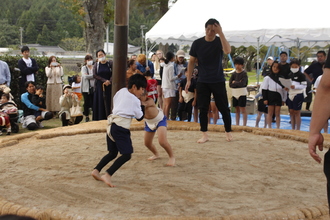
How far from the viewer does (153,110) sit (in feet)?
10.4

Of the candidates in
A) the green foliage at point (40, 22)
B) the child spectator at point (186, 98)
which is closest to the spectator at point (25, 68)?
the child spectator at point (186, 98)

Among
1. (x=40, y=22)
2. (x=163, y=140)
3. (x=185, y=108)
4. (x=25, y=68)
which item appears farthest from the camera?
(x=40, y=22)

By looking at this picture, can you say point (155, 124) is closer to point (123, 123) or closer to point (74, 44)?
point (123, 123)

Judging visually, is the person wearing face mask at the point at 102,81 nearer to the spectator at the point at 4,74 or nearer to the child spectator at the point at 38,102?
the child spectator at the point at 38,102

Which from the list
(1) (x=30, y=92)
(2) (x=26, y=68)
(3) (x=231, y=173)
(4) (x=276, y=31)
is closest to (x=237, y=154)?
(3) (x=231, y=173)

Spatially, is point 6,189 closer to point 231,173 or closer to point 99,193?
point 99,193

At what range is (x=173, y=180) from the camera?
279 cm

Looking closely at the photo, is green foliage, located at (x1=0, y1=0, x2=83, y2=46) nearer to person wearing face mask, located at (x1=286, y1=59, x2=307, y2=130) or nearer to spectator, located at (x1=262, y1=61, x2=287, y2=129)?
spectator, located at (x1=262, y1=61, x2=287, y2=129)

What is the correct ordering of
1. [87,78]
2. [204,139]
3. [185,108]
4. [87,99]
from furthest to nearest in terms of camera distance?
[87,99]
[87,78]
[185,108]
[204,139]

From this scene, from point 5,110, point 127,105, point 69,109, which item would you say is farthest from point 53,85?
point 127,105

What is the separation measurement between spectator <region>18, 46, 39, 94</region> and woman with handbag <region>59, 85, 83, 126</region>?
0.93 m

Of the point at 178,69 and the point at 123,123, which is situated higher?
the point at 178,69

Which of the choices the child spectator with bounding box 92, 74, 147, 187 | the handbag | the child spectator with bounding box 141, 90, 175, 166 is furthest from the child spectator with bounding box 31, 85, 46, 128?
the child spectator with bounding box 92, 74, 147, 187

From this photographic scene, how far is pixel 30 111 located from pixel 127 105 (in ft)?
11.8
